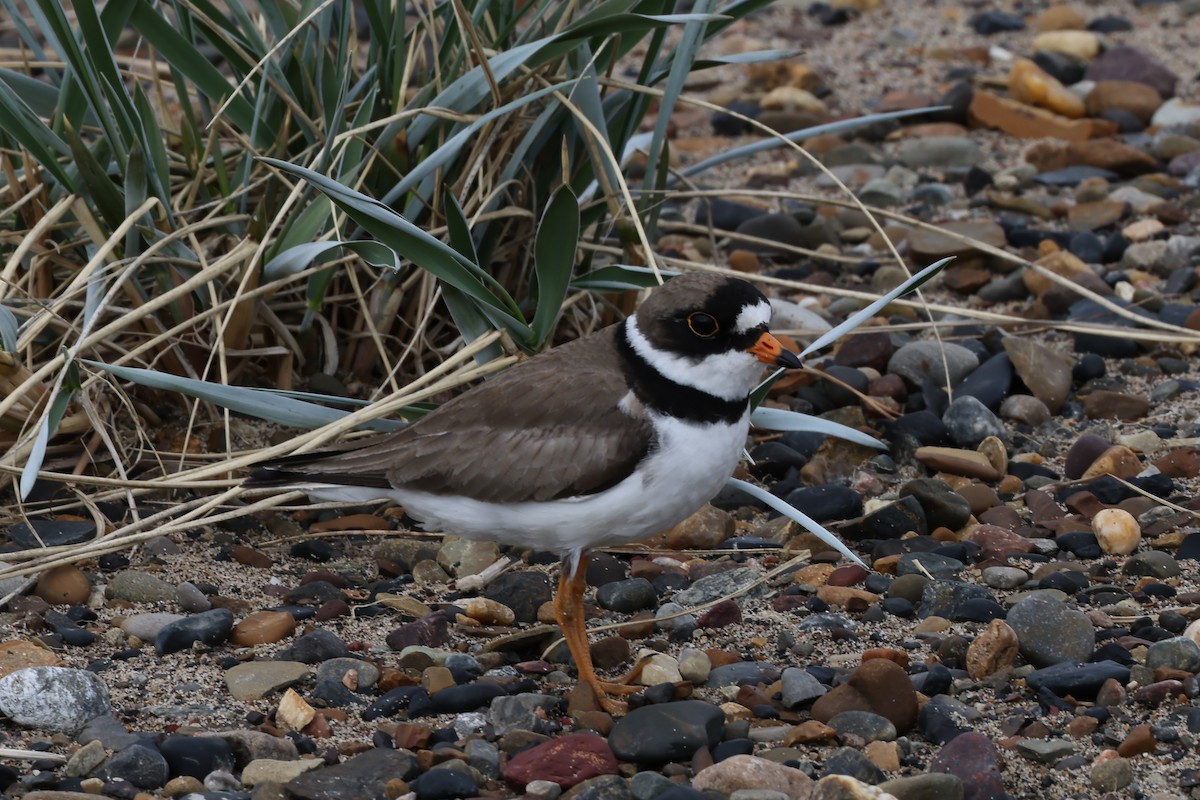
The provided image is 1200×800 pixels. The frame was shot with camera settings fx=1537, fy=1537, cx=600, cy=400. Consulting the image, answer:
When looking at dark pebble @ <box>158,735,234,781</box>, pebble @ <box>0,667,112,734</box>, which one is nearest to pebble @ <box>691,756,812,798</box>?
dark pebble @ <box>158,735,234,781</box>

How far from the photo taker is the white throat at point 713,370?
389 centimetres

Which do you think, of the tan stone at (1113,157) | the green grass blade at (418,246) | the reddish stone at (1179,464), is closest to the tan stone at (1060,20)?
the tan stone at (1113,157)

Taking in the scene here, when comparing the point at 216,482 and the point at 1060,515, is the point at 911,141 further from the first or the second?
the point at 216,482

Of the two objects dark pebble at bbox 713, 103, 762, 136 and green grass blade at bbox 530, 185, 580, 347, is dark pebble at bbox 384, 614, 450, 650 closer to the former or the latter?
green grass blade at bbox 530, 185, 580, 347

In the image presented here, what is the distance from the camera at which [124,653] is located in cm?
408

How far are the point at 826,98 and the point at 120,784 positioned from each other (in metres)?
6.39

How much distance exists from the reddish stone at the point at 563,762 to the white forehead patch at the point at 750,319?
1098mm

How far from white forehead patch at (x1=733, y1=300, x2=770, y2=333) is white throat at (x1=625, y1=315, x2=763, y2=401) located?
6 centimetres

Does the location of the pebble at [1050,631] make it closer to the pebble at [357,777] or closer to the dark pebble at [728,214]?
the pebble at [357,777]

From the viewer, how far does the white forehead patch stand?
154 inches

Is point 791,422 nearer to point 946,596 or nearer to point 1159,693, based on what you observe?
point 946,596

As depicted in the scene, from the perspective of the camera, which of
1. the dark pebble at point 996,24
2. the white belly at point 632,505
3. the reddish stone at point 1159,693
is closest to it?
the reddish stone at point 1159,693

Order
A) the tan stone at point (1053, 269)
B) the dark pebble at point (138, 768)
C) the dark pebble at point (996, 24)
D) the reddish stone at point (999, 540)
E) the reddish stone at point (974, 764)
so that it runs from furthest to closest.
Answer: the dark pebble at point (996, 24), the tan stone at point (1053, 269), the reddish stone at point (999, 540), the dark pebble at point (138, 768), the reddish stone at point (974, 764)

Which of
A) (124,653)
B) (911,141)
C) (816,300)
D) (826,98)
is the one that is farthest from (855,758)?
(826,98)
